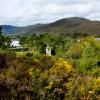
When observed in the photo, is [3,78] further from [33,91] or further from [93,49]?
[93,49]

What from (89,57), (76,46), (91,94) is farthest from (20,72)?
(76,46)

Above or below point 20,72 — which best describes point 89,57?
below

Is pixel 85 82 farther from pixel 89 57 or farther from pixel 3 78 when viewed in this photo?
pixel 89 57

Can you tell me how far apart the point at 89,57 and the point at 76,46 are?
13.0 metres

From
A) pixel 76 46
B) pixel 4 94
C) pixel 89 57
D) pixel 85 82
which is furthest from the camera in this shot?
pixel 76 46

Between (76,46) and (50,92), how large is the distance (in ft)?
145

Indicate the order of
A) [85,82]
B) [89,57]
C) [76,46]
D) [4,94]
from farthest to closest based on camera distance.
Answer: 1. [76,46]
2. [89,57]
3. [85,82]
4. [4,94]

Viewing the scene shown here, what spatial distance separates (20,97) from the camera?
33.9 feet

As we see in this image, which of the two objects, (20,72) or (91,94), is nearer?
(91,94)

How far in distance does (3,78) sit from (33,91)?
3.30 ft

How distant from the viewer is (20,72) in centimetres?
1132

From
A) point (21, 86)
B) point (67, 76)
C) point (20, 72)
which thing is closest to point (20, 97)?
point (21, 86)

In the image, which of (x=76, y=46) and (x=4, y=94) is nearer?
(x=4, y=94)

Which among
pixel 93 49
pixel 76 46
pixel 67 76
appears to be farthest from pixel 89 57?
pixel 67 76
